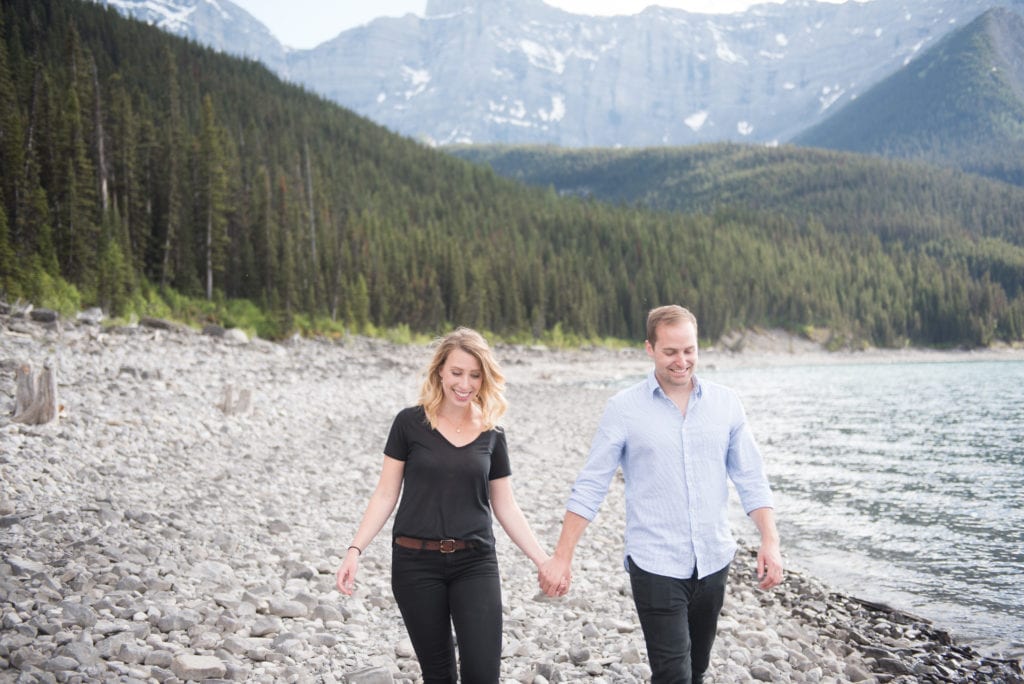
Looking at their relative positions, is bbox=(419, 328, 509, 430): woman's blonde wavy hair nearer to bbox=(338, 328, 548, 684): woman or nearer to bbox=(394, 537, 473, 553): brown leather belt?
bbox=(338, 328, 548, 684): woman

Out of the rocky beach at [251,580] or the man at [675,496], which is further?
the rocky beach at [251,580]

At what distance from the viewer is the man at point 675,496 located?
3.98 metres

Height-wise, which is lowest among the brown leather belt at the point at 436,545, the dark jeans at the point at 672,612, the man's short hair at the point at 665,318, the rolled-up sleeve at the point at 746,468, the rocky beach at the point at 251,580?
the rocky beach at the point at 251,580

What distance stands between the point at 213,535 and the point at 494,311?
72.2m

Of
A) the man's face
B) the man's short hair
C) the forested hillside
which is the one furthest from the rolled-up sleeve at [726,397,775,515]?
the forested hillside

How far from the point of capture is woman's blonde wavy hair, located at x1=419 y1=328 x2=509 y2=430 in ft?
13.7

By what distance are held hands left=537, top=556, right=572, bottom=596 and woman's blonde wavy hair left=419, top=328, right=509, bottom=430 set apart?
87cm

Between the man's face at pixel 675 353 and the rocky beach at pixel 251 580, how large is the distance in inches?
127

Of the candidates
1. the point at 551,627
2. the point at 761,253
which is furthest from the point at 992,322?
the point at 551,627

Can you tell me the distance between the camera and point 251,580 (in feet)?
25.4

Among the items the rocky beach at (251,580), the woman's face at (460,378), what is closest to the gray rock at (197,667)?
the rocky beach at (251,580)

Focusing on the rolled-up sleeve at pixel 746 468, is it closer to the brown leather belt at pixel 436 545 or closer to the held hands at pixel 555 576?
the held hands at pixel 555 576

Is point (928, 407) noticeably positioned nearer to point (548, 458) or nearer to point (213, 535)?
point (548, 458)

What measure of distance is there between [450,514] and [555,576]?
0.73 m
